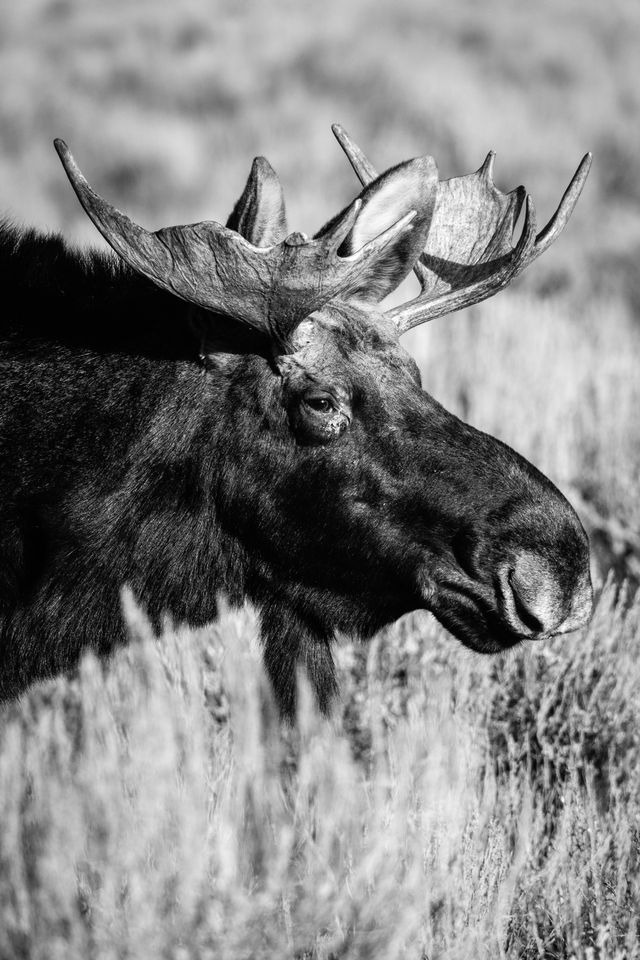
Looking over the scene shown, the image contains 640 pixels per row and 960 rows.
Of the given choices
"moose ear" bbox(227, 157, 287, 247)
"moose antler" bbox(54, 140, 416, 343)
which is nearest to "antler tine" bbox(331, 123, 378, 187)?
"moose ear" bbox(227, 157, 287, 247)

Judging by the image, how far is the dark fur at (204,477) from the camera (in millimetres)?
2826

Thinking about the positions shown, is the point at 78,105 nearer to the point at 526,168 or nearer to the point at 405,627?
the point at 526,168

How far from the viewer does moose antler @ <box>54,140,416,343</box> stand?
2.65 meters

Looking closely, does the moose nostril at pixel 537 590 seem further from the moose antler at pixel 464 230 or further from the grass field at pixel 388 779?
the moose antler at pixel 464 230

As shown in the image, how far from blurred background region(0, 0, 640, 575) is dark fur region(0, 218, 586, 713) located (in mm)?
3707

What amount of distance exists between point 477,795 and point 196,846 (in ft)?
3.26

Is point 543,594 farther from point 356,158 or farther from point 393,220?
point 356,158

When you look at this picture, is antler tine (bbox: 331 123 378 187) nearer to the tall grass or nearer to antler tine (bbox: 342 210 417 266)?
antler tine (bbox: 342 210 417 266)

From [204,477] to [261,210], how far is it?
838 mm

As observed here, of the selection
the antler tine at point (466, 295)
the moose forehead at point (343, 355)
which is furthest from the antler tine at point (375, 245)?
the antler tine at point (466, 295)

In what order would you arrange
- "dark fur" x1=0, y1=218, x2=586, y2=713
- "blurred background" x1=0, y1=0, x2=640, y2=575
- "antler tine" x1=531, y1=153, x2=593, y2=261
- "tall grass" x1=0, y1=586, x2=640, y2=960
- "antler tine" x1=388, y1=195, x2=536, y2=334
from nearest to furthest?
"tall grass" x1=0, y1=586, x2=640, y2=960, "dark fur" x1=0, y1=218, x2=586, y2=713, "antler tine" x1=531, y1=153, x2=593, y2=261, "antler tine" x1=388, y1=195, x2=536, y2=334, "blurred background" x1=0, y1=0, x2=640, y2=575

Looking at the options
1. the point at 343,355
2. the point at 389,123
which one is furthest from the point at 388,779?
the point at 389,123

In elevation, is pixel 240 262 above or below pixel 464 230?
below

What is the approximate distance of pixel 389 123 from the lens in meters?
17.0
